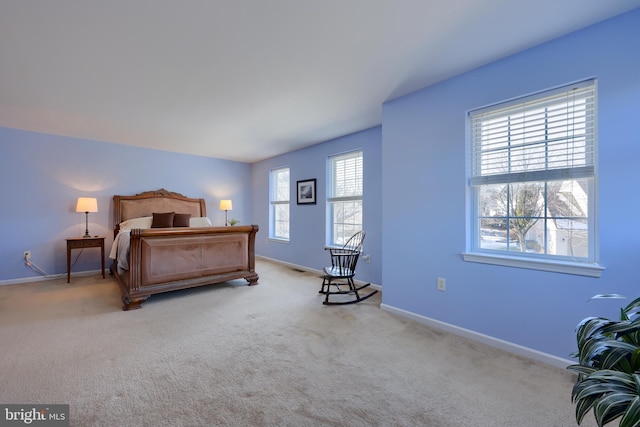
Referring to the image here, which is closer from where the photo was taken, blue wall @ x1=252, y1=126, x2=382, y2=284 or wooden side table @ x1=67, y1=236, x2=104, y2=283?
blue wall @ x1=252, y1=126, x2=382, y2=284

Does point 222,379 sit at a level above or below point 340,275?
below

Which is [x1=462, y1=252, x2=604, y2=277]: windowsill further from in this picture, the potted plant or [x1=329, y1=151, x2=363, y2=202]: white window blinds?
[x1=329, y1=151, x2=363, y2=202]: white window blinds

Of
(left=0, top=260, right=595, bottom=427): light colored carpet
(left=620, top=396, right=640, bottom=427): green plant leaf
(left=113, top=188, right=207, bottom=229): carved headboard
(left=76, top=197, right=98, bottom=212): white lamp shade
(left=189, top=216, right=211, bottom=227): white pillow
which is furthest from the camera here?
(left=189, top=216, right=211, bottom=227): white pillow

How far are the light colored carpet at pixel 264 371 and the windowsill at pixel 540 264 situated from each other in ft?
2.26

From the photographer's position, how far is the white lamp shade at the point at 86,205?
4.08m

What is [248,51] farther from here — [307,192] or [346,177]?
[307,192]

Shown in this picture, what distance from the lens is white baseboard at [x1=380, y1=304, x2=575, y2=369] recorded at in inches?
74.3

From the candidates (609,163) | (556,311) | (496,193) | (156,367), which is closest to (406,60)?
(496,193)

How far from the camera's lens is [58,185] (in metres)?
4.26

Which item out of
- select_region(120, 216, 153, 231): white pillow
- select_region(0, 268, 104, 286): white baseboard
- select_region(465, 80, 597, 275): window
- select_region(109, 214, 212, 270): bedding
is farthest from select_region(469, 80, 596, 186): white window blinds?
select_region(0, 268, 104, 286): white baseboard

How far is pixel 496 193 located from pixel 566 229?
533mm

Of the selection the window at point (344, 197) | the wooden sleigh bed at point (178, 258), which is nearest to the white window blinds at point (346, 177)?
the window at point (344, 197)

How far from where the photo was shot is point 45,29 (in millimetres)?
1819

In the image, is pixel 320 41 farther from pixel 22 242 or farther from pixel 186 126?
pixel 22 242
